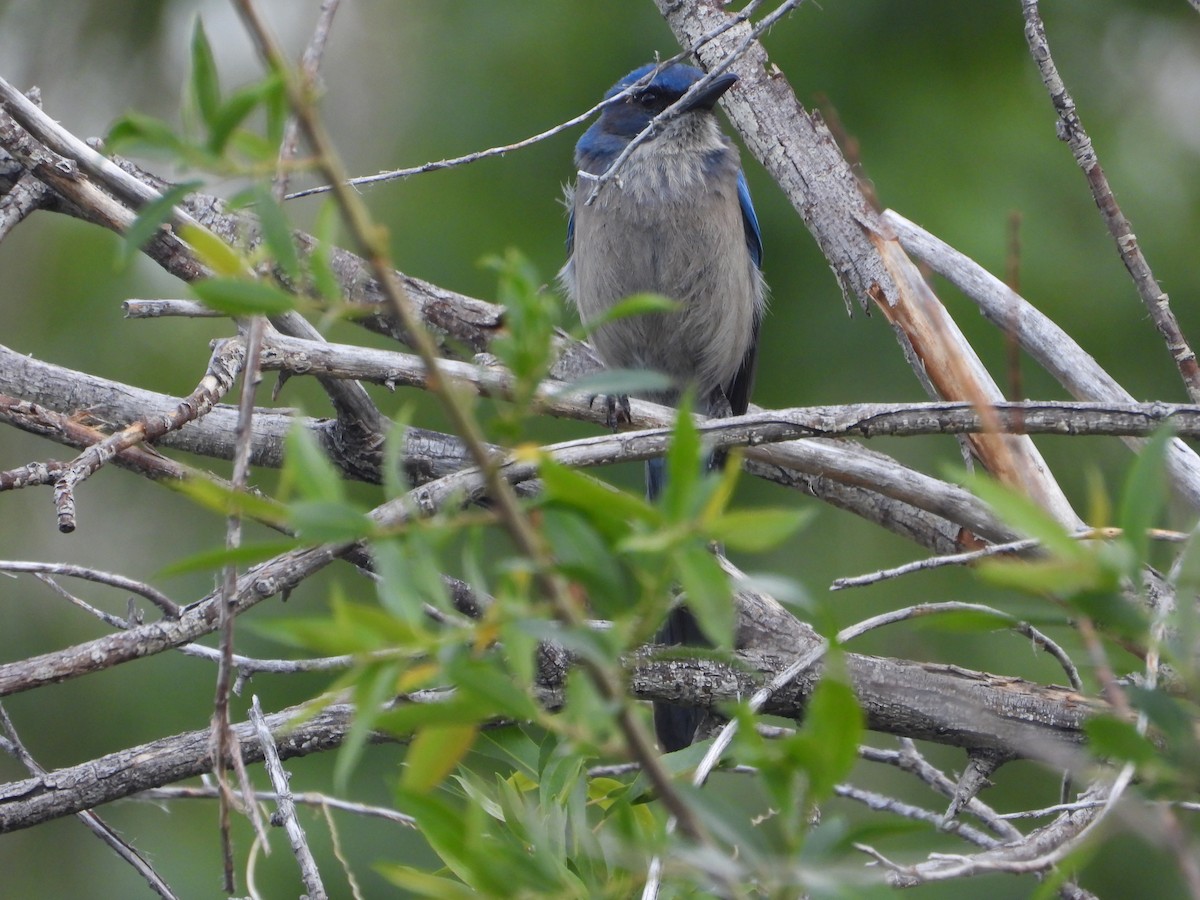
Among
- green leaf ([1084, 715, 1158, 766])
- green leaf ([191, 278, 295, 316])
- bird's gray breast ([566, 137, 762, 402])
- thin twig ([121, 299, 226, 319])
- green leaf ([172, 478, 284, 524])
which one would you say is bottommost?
green leaf ([1084, 715, 1158, 766])

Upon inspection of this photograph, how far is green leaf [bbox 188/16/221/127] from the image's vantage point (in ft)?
3.63

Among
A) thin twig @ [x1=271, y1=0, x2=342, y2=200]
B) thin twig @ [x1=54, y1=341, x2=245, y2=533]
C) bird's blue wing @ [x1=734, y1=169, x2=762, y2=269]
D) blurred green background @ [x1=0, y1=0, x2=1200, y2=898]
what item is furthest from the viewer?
blurred green background @ [x1=0, y1=0, x2=1200, y2=898]

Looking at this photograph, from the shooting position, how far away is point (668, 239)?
4.80 m

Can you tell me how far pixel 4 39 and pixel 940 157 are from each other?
6389 mm

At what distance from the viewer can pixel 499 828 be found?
2.20m

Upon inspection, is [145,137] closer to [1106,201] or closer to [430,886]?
[430,886]

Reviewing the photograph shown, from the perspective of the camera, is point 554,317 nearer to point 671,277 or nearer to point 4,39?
point 671,277

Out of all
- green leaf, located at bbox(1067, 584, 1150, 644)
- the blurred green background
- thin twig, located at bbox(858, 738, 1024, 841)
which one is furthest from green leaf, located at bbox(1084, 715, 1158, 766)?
the blurred green background

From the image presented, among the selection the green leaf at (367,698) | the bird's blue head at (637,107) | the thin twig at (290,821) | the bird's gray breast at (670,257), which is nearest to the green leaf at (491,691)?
the green leaf at (367,698)

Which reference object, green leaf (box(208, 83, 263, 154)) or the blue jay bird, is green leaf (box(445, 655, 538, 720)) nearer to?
green leaf (box(208, 83, 263, 154))

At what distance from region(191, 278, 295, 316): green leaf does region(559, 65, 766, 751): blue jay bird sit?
3499mm

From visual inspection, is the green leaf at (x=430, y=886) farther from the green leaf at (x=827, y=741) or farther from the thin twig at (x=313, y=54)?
the thin twig at (x=313, y=54)

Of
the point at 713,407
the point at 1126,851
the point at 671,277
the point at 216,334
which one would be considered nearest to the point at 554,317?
the point at 671,277

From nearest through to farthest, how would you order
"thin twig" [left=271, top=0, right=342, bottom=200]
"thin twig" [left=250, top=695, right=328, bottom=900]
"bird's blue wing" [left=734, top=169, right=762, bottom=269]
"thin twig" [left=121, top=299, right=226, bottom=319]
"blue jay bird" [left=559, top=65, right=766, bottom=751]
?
"thin twig" [left=271, top=0, right=342, bottom=200]
"thin twig" [left=250, top=695, right=328, bottom=900]
"thin twig" [left=121, top=299, right=226, bottom=319]
"blue jay bird" [left=559, top=65, right=766, bottom=751]
"bird's blue wing" [left=734, top=169, right=762, bottom=269]
